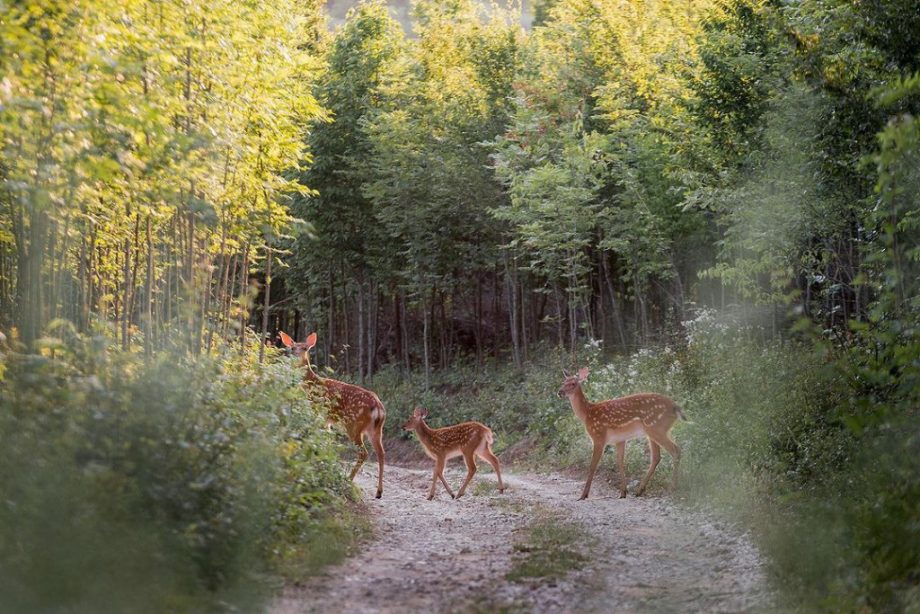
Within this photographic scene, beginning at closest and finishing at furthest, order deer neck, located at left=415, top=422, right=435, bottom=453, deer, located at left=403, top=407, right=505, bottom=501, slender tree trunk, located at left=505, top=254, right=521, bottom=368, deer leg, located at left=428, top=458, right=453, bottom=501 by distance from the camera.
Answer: deer leg, located at left=428, top=458, right=453, bottom=501 < deer, located at left=403, top=407, right=505, bottom=501 < deer neck, located at left=415, top=422, right=435, bottom=453 < slender tree trunk, located at left=505, top=254, right=521, bottom=368

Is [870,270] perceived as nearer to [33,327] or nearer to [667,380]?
[667,380]

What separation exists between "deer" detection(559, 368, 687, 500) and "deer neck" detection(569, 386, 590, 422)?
7 centimetres

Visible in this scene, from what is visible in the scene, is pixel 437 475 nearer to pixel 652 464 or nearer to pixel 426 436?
pixel 426 436

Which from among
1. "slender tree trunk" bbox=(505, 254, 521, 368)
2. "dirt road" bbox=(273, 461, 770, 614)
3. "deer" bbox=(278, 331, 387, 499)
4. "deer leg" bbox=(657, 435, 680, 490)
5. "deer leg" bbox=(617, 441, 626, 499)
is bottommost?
"dirt road" bbox=(273, 461, 770, 614)

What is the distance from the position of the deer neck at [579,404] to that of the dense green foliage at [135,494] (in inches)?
224

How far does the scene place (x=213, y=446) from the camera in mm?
8078

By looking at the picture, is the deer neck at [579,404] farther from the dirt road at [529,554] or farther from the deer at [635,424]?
the dirt road at [529,554]

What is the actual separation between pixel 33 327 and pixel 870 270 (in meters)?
10.7

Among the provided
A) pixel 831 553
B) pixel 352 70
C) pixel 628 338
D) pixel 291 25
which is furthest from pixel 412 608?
pixel 352 70

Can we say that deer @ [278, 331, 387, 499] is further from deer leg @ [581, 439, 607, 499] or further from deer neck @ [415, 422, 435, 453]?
deer leg @ [581, 439, 607, 499]

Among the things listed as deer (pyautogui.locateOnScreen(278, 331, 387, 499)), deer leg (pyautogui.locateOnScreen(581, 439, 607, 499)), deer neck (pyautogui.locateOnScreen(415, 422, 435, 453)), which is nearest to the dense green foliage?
deer (pyautogui.locateOnScreen(278, 331, 387, 499))

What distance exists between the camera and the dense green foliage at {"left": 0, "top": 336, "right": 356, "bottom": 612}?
21.4ft

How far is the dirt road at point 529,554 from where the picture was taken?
748 centimetres

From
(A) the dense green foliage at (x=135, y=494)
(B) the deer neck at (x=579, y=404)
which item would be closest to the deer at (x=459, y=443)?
(B) the deer neck at (x=579, y=404)
